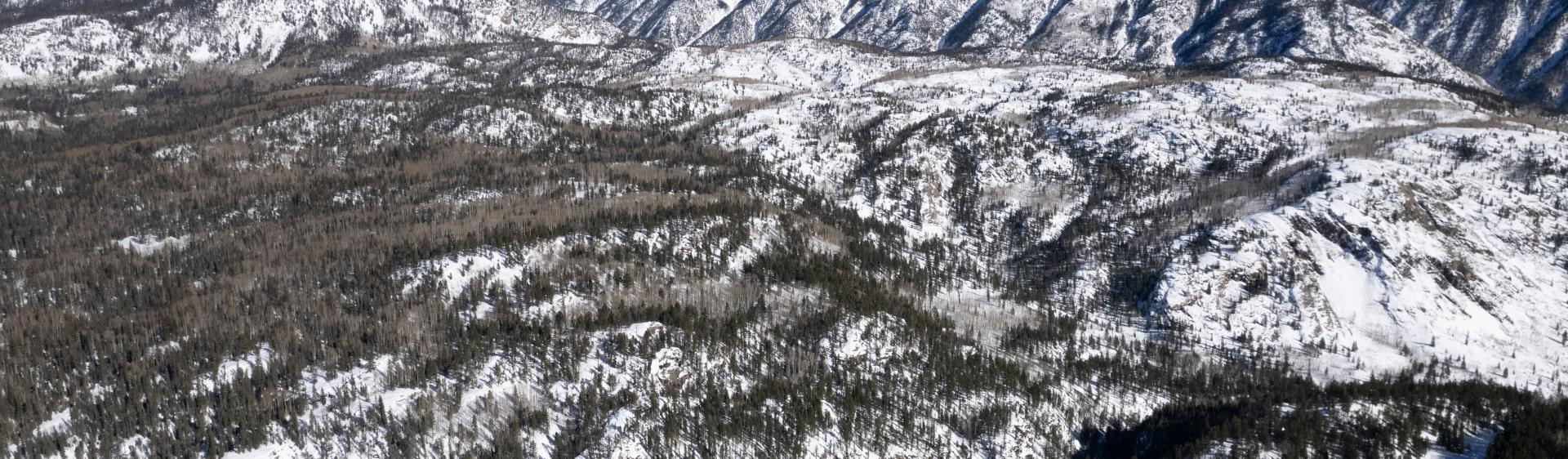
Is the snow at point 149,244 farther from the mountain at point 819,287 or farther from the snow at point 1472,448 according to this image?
the snow at point 1472,448

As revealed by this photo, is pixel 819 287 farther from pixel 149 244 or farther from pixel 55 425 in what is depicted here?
pixel 149 244

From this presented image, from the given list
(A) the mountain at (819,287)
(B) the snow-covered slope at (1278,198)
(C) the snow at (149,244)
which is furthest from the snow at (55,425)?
(B) the snow-covered slope at (1278,198)

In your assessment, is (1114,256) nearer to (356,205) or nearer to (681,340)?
(681,340)

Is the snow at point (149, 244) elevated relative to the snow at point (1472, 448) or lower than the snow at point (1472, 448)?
lower

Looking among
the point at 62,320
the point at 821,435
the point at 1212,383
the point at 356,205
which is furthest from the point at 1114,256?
the point at 62,320

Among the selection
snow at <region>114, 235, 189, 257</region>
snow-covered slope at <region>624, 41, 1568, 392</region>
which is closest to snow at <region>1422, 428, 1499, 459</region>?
snow-covered slope at <region>624, 41, 1568, 392</region>

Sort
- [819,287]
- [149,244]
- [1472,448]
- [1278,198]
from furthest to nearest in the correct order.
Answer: [1278,198] → [149,244] → [819,287] → [1472,448]

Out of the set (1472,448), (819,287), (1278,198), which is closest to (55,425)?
(819,287)

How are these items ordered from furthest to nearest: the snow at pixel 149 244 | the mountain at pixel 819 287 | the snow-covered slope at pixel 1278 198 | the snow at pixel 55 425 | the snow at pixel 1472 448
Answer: the snow at pixel 149 244 < the snow-covered slope at pixel 1278 198 < the mountain at pixel 819 287 < the snow at pixel 55 425 < the snow at pixel 1472 448
